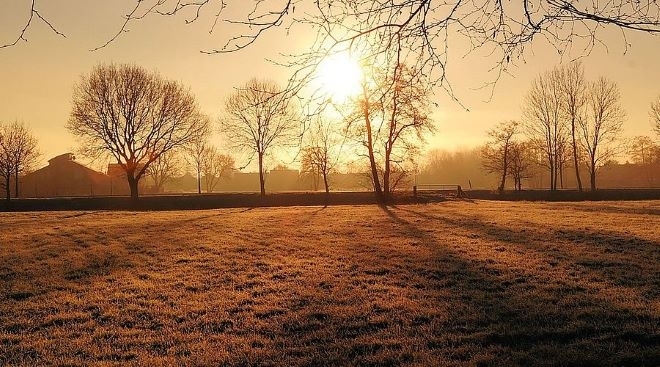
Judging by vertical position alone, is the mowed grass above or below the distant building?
below

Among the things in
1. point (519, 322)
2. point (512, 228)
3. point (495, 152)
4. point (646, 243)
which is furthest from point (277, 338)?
point (495, 152)

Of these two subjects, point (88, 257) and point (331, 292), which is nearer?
point (331, 292)

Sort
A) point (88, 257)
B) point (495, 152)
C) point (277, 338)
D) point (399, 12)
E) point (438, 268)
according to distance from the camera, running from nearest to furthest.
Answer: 1. point (399, 12)
2. point (277, 338)
3. point (438, 268)
4. point (88, 257)
5. point (495, 152)

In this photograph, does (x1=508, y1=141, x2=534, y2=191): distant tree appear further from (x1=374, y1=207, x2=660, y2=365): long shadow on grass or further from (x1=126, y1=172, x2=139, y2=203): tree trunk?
(x1=374, y1=207, x2=660, y2=365): long shadow on grass

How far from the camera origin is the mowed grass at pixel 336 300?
639cm

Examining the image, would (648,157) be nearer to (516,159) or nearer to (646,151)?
(646,151)

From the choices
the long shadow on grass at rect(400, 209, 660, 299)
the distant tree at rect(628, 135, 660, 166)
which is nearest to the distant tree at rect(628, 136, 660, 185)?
the distant tree at rect(628, 135, 660, 166)

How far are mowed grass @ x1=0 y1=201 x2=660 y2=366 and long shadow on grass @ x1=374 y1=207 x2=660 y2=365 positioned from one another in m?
0.03

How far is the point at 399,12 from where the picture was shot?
3.59 meters

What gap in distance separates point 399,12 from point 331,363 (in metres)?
4.13

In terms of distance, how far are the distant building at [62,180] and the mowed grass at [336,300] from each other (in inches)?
2464

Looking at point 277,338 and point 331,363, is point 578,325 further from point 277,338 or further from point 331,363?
point 277,338

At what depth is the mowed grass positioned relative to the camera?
6387 mm

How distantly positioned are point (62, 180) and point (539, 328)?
7967 centimetres
